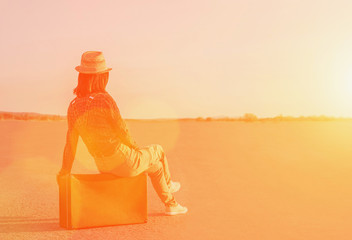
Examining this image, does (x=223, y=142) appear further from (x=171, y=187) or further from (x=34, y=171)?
(x=171, y=187)

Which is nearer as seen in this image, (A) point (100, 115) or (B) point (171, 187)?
(A) point (100, 115)

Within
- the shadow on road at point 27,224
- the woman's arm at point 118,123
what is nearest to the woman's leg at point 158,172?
the woman's arm at point 118,123

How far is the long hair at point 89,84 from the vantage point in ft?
20.3

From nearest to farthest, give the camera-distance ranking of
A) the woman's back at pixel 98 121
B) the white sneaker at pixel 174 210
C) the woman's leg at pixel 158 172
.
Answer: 1. the woman's back at pixel 98 121
2. the woman's leg at pixel 158 172
3. the white sneaker at pixel 174 210

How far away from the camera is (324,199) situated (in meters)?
8.02

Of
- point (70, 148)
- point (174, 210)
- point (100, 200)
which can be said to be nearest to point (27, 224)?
point (100, 200)

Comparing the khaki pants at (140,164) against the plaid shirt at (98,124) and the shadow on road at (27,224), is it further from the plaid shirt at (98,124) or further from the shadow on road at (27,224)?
the shadow on road at (27,224)

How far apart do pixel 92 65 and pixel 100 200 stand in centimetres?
160

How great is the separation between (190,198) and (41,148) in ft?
28.5

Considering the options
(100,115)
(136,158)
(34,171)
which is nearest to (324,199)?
(136,158)

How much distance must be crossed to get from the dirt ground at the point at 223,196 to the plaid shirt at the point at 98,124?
3.14 ft

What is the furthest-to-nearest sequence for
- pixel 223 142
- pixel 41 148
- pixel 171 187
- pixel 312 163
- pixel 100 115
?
pixel 223 142 → pixel 41 148 → pixel 312 163 → pixel 171 187 → pixel 100 115

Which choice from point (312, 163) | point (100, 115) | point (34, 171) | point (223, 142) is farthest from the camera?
point (223, 142)

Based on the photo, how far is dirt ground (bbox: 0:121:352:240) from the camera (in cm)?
610
